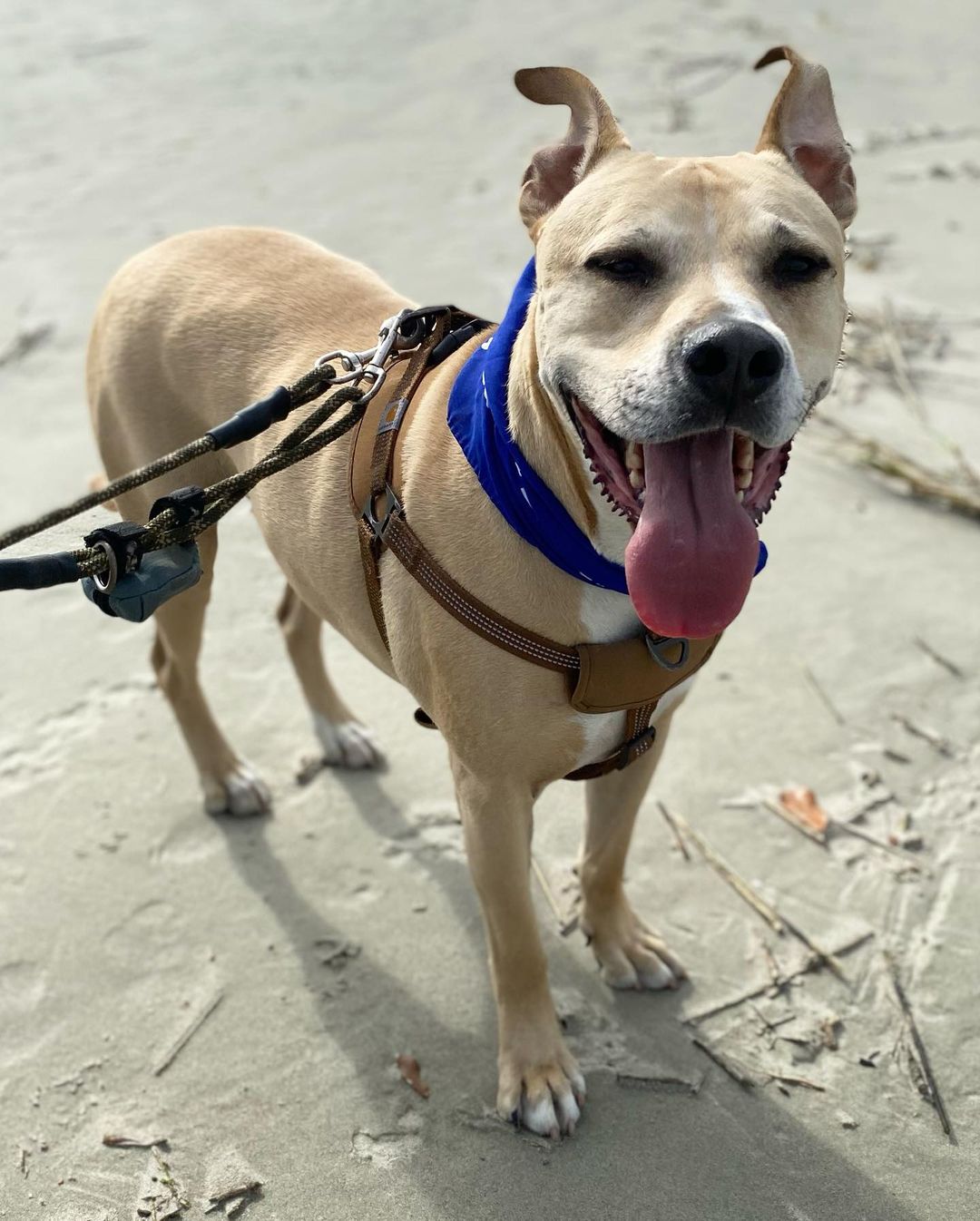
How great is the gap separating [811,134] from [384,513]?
120 centimetres

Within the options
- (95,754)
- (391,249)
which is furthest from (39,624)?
(391,249)

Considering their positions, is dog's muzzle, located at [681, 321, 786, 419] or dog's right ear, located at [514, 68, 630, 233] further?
dog's right ear, located at [514, 68, 630, 233]

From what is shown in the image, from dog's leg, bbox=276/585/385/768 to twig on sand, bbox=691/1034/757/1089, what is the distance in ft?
4.63

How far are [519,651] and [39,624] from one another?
8.94ft

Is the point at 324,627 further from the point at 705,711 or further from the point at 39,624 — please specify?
the point at 705,711

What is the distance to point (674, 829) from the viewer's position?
3.46m

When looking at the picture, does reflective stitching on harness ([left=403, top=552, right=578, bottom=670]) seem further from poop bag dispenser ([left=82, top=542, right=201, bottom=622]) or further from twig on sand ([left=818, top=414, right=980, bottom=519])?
twig on sand ([left=818, top=414, right=980, bottom=519])

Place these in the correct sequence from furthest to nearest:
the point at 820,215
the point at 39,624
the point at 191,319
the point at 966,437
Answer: the point at 966,437, the point at 39,624, the point at 191,319, the point at 820,215

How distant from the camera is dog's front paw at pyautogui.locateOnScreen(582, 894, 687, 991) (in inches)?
117

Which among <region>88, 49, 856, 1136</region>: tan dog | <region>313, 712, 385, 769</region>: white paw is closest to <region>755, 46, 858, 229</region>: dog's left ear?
<region>88, 49, 856, 1136</region>: tan dog

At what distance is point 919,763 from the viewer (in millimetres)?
3609

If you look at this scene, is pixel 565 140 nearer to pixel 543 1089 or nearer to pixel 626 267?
pixel 626 267

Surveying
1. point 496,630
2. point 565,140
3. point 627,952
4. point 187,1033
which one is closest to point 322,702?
point 187,1033

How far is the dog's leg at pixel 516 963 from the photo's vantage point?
8.33 ft
